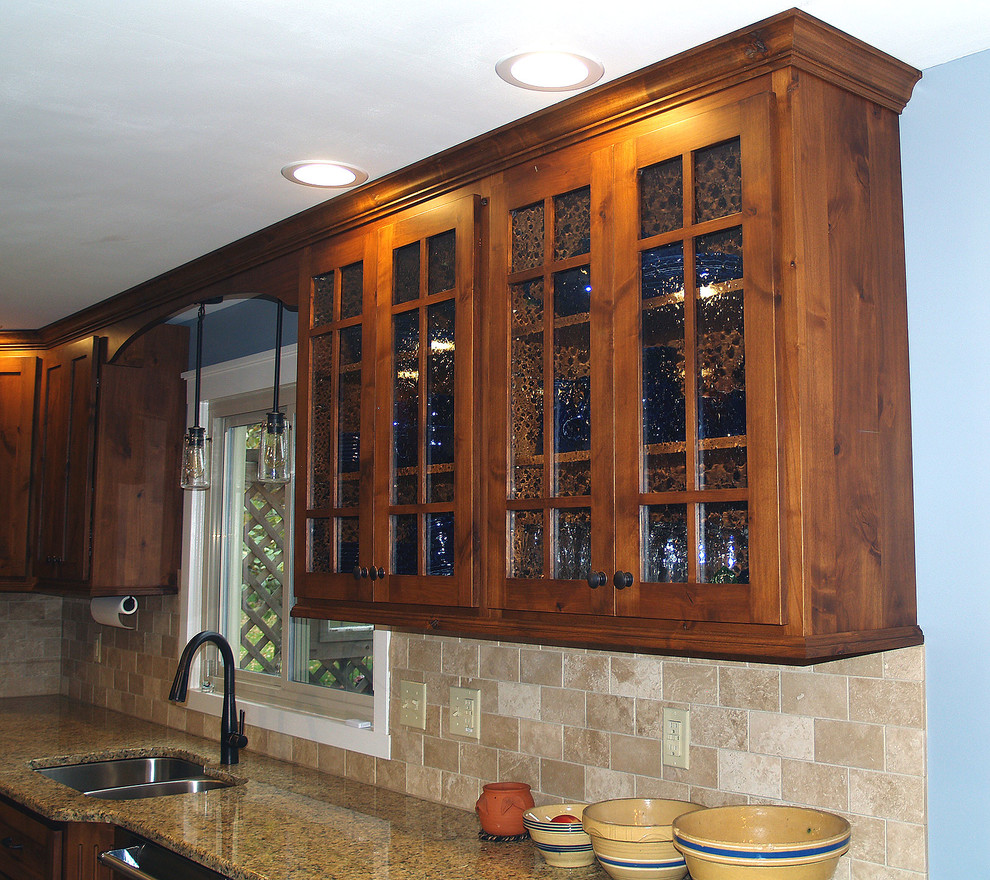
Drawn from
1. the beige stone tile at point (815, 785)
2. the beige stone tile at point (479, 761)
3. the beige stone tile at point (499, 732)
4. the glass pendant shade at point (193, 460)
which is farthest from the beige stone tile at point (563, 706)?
the glass pendant shade at point (193, 460)

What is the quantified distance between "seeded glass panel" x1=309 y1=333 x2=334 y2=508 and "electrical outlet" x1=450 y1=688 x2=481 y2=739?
59cm

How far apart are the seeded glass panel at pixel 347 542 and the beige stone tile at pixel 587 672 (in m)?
0.54

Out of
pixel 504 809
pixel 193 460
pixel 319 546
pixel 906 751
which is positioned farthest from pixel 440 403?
pixel 193 460

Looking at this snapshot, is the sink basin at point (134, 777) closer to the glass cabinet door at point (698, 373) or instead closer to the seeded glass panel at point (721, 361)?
the glass cabinet door at point (698, 373)

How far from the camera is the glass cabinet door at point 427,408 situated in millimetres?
2096

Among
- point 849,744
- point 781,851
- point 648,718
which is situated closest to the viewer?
point 781,851

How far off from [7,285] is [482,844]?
2.48m

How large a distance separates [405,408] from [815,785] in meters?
1.11

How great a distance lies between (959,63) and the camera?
1769 mm

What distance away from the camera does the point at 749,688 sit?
1973 mm

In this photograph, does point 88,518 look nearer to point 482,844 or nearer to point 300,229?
point 300,229

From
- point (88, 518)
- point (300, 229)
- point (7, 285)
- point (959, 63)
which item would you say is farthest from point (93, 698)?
point (959, 63)

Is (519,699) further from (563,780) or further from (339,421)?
(339,421)

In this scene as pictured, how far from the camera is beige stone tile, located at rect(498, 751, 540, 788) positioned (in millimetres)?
2379
